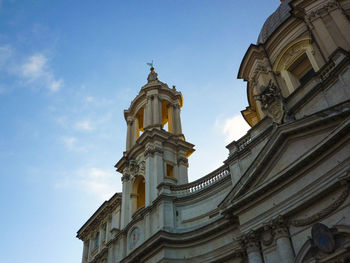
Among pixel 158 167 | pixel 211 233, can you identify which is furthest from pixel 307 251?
pixel 158 167

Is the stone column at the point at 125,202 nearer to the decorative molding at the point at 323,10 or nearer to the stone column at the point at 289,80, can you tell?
the stone column at the point at 289,80

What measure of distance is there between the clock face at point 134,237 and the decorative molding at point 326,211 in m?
11.0

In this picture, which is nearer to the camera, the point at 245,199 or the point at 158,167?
the point at 245,199

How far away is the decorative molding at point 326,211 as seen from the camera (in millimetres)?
12742

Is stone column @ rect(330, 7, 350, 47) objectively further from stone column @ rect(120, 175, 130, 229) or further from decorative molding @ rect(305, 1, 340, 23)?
stone column @ rect(120, 175, 130, 229)

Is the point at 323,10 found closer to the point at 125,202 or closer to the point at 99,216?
the point at 125,202

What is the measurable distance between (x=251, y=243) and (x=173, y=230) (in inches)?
225

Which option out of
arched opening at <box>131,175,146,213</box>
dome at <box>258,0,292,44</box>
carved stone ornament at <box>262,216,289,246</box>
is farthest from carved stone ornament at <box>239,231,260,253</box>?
dome at <box>258,0,292,44</box>

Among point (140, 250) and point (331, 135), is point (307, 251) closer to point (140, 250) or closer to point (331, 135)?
point (331, 135)

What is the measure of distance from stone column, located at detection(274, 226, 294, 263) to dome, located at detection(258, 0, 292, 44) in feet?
51.6

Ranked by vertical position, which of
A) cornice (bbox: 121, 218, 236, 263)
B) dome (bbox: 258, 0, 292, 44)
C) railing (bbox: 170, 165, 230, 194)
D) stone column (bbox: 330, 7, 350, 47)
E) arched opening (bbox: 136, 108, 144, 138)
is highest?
dome (bbox: 258, 0, 292, 44)

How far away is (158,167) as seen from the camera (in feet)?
78.1

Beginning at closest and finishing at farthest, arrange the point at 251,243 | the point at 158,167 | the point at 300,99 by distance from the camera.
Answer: the point at 251,243
the point at 300,99
the point at 158,167

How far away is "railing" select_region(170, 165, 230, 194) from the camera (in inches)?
803
